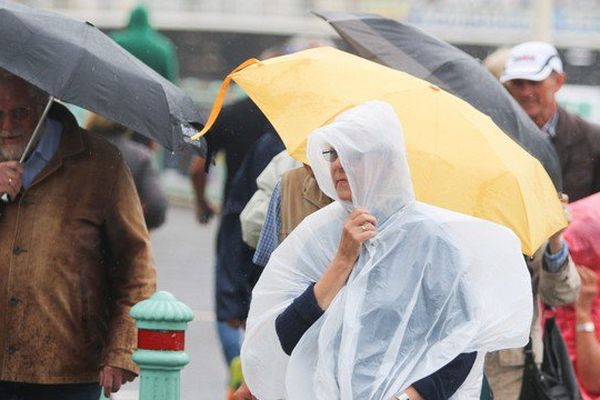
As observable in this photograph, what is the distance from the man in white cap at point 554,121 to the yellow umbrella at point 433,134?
6.80 ft

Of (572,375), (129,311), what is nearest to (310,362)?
(129,311)

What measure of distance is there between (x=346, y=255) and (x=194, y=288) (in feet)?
41.5

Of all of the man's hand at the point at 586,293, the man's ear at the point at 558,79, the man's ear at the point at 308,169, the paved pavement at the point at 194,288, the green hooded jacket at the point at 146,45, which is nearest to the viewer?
the man's ear at the point at 308,169

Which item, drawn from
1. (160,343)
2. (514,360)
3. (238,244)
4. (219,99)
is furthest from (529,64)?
(160,343)

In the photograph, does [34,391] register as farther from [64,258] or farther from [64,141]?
[64,141]

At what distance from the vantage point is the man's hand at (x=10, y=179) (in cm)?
627

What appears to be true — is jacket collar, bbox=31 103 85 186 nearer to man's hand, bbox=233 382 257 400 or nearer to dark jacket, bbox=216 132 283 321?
man's hand, bbox=233 382 257 400

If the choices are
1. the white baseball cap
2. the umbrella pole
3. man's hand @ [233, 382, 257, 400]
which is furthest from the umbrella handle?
the white baseball cap

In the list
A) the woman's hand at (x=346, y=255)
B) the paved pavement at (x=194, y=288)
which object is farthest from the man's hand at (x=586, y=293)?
the paved pavement at (x=194, y=288)

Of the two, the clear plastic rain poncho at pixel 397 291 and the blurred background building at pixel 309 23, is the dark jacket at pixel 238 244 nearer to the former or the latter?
the clear plastic rain poncho at pixel 397 291

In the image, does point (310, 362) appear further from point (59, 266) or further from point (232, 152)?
point (232, 152)

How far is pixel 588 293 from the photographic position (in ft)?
23.5

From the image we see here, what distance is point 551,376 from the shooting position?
719 centimetres

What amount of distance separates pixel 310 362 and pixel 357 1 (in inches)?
1263
